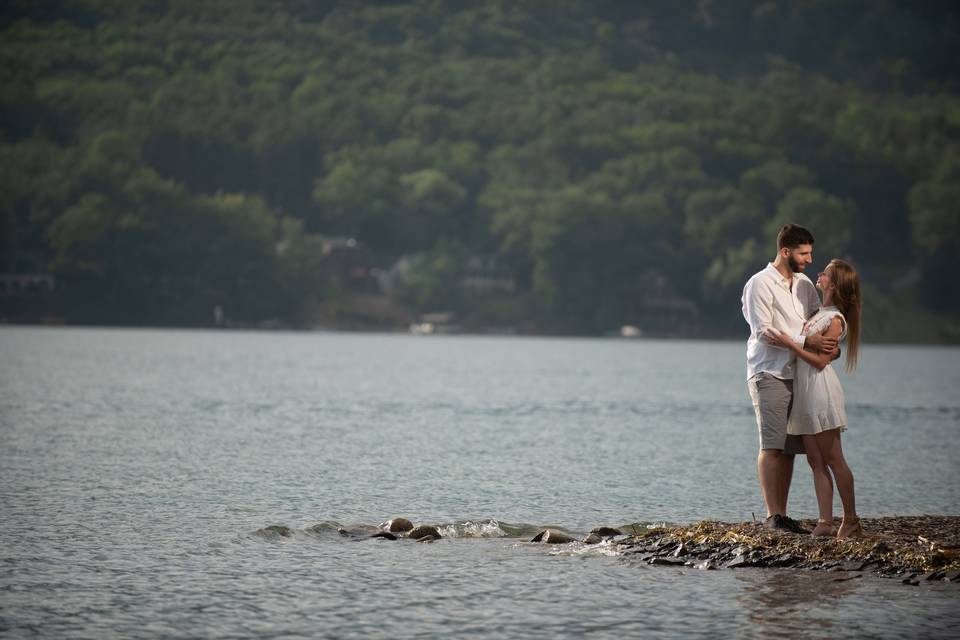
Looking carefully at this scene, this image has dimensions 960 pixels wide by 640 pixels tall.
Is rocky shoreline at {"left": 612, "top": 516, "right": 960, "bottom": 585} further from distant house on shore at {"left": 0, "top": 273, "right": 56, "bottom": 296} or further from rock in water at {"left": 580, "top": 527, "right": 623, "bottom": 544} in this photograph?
distant house on shore at {"left": 0, "top": 273, "right": 56, "bottom": 296}

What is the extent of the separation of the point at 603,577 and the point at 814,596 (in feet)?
6.50

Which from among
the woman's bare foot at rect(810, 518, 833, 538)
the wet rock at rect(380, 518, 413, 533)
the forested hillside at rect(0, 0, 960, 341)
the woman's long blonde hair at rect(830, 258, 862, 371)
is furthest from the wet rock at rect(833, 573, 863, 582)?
the forested hillside at rect(0, 0, 960, 341)

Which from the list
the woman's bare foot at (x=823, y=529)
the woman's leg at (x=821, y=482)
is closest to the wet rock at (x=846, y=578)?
the woman's leg at (x=821, y=482)

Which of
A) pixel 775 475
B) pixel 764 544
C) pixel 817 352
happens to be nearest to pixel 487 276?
pixel 775 475

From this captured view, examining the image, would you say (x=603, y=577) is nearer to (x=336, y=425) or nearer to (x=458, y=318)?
(x=336, y=425)

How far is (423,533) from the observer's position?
15680mm

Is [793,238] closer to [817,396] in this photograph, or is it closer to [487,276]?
[817,396]

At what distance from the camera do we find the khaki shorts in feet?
46.3

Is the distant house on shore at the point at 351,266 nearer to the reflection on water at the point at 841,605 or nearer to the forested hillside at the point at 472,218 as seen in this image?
the forested hillside at the point at 472,218

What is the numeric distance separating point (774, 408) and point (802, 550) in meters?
1.40

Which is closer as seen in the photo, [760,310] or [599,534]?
[760,310]

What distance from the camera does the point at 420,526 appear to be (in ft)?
51.6

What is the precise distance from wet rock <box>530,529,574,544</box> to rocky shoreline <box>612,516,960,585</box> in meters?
0.64

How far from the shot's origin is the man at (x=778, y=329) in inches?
546
